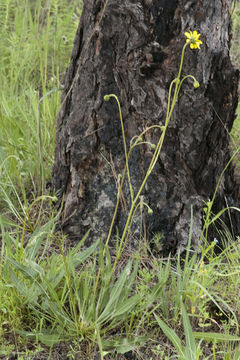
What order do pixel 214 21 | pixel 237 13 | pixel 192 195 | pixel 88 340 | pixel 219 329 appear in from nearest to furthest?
pixel 88 340 < pixel 219 329 < pixel 214 21 < pixel 192 195 < pixel 237 13

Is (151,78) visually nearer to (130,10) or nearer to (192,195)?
(130,10)

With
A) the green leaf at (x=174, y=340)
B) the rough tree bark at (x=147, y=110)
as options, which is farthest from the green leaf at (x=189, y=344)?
the rough tree bark at (x=147, y=110)

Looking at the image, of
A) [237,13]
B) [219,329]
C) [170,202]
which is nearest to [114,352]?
[219,329]

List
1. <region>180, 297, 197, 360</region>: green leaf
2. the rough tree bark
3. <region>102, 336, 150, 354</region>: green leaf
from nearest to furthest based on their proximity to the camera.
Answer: <region>180, 297, 197, 360</region>: green leaf, <region>102, 336, 150, 354</region>: green leaf, the rough tree bark

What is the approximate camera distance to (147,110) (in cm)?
203

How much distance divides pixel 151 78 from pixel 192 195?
1.73 feet

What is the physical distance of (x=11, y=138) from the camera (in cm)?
269

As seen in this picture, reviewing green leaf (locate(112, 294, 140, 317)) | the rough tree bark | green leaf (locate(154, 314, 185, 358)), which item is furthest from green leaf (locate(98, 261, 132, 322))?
the rough tree bark

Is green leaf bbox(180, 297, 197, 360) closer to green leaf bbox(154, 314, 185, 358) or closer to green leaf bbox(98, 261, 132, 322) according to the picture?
green leaf bbox(154, 314, 185, 358)

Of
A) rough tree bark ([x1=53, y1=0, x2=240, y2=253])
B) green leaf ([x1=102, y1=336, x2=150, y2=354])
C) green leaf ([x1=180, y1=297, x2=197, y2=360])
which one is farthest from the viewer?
rough tree bark ([x1=53, y1=0, x2=240, y2=253])

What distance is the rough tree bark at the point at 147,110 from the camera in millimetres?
1959

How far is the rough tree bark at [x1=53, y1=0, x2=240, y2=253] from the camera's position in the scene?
1.96 meters

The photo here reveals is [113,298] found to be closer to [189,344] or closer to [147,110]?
[189,344]

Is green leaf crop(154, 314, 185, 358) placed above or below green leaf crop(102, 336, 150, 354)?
above
